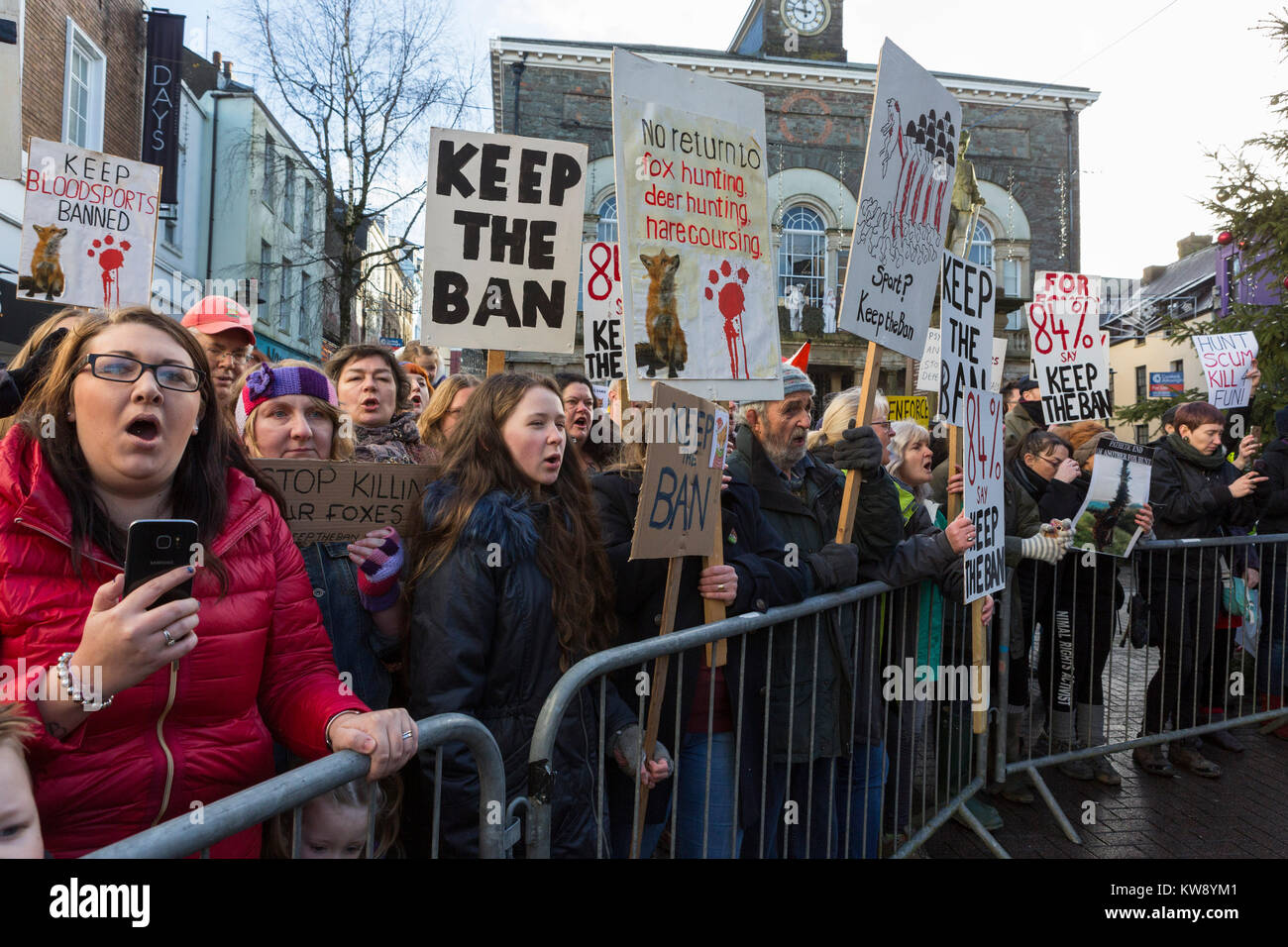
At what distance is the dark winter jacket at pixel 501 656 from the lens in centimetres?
248

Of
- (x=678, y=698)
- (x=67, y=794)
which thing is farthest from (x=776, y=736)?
(x=67, y=794)

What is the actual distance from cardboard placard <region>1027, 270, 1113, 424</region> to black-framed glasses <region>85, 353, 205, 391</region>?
5831mm

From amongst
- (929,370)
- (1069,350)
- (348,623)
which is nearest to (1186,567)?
(1069,350)

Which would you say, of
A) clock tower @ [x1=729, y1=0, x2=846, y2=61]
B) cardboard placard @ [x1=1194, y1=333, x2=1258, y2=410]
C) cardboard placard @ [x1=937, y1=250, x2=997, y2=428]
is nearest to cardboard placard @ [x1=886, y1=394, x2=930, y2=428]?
cardboard placard @ [x1=1194, y1=333, x2=1258, y2=410]

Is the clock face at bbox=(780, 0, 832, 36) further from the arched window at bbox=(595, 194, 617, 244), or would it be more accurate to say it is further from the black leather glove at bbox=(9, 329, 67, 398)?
the black leather glove at bbox=(9, 329, 67, 398)

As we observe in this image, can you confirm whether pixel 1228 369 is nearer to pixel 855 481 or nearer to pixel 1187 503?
pixel 1187 503

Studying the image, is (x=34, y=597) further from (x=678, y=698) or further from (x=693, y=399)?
(x=693, y=399)

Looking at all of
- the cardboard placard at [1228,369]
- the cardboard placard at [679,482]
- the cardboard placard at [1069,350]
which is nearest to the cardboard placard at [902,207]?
the cardboard placard at [679,482]

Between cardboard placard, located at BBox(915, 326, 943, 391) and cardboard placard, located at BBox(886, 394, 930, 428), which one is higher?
cardboard placard, located at BBox(915, 326, 943, 391)

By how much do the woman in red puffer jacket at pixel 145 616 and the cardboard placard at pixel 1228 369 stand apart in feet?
26.3

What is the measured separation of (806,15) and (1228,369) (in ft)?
71.7

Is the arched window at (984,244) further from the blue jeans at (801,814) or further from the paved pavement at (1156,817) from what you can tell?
the blue jeans at (801,814)

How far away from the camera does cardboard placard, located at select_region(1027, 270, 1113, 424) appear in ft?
21.5

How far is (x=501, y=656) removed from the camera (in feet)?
8.41
